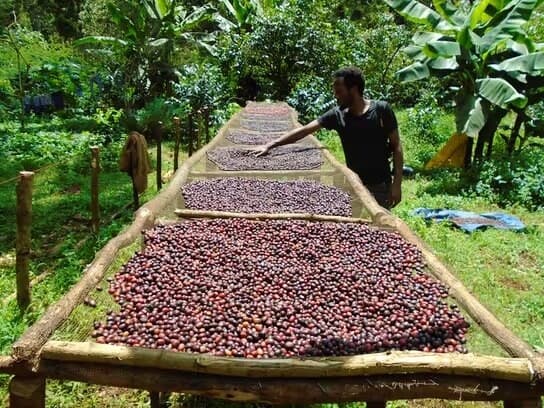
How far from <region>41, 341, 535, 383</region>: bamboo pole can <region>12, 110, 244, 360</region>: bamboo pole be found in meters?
0.07

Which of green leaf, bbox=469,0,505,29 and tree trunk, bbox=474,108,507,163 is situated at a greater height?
green leaf, bbox=469,0,505,29

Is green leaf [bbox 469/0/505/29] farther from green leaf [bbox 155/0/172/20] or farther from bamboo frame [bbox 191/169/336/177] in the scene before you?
green leaf [bbox 155/0/172/20]

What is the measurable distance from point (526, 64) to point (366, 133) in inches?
→ 127

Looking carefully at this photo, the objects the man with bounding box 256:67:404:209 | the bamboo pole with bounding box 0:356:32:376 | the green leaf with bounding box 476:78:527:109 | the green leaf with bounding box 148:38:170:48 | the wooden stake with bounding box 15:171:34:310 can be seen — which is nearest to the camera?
the bamboo pole with bounding box 0:356:32:376

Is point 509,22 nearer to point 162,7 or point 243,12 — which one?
point 162,7

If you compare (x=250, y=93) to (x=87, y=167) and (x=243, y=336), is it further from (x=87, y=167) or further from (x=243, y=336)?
(x=243, y=336)

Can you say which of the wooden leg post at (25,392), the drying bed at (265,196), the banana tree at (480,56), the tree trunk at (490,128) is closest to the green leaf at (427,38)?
the banana tree at (480,56)

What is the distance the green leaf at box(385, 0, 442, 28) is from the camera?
622cm

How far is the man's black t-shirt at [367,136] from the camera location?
11.1ft

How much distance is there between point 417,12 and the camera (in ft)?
20.7

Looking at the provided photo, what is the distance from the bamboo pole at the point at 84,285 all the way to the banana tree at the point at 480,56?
3824 mm

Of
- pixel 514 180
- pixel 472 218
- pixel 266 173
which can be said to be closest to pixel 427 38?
pixel 514 180

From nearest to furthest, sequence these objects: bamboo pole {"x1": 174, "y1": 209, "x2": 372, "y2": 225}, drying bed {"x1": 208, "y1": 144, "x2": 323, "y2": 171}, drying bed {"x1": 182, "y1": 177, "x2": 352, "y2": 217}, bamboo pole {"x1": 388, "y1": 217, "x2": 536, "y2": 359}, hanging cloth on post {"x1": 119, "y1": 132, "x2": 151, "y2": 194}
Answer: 1. bamboo pole {"x1": 388, "y1": 217, "x2": 536, "y2": 359}
2. bamboo pole {"x1": 174, "y1": 209, "x2": 372, "y2": 225}
3. drying bed {"x1": 182, "y1": 177, "x2": 352, "y2": 217}
4. hanging cloth on post {"x1": 119, "y1": 132, "x2": 151, "y2": 194}
5. drying bed {"x1": 208, "y1": 144, "x2": 323, "y2": 171}

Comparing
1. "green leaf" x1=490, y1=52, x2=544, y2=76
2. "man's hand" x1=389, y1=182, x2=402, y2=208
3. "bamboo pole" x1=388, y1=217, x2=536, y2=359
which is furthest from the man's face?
"green leaf" x1=490, y1=52, x2=544, y2=76
